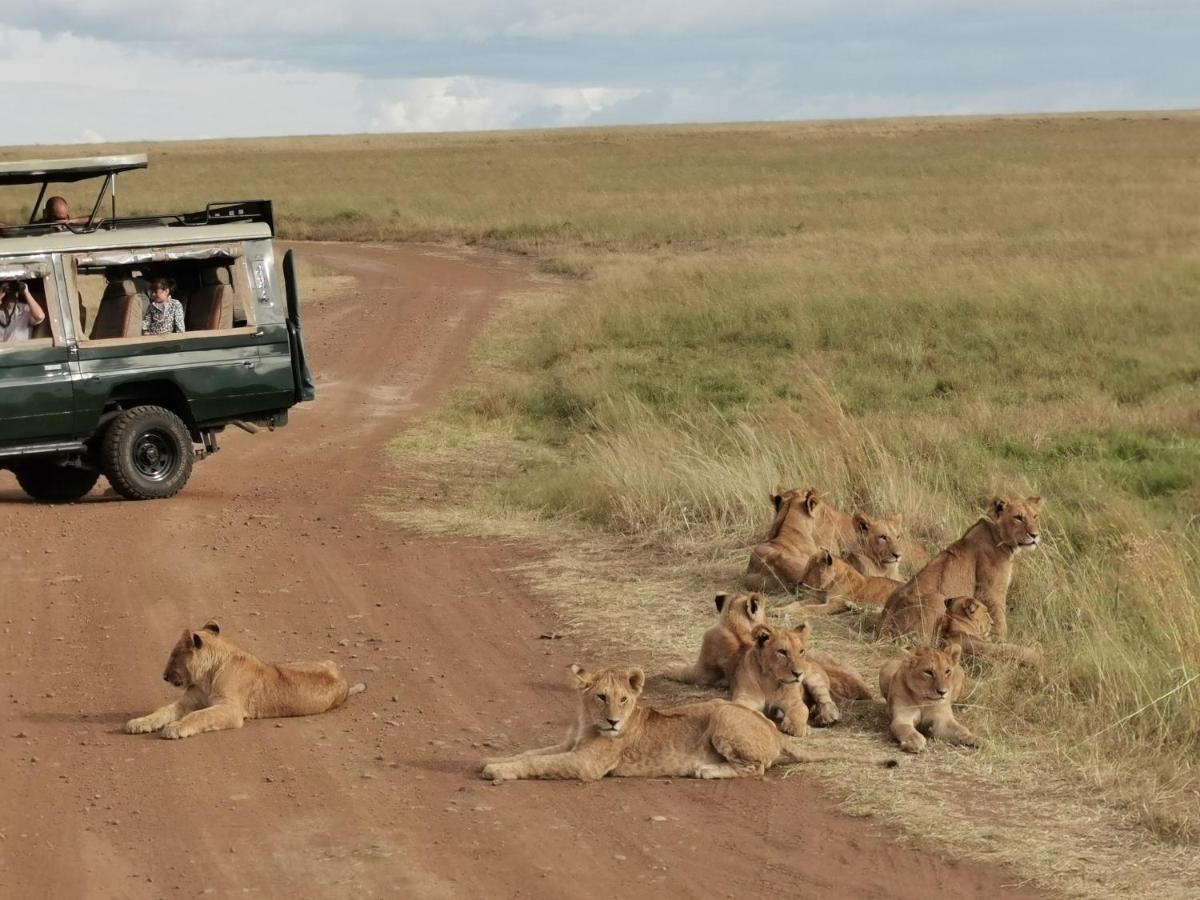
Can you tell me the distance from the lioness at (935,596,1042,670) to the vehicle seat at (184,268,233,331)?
6.31m

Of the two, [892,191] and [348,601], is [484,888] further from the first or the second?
[892,191]

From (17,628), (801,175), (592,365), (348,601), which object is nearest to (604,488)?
(348,601)

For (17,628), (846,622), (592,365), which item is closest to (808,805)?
(846,622)

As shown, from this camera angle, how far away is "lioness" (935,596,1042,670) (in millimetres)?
7547

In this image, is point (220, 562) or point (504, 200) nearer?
point (220, 562)

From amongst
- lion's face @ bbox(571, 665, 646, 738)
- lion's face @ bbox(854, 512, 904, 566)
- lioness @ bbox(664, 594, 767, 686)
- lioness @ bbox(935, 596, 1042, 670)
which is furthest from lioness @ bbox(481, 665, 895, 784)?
lion's face @ bbox(854, 512, 904, 566)

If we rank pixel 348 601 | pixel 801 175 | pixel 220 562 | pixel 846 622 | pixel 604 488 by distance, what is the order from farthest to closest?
pixel 801 175
pixel 604 488
pixel 220 562
pixel 348 601
pixel 846 622

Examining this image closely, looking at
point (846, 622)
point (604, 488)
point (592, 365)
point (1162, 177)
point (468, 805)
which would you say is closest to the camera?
point (468, 805)

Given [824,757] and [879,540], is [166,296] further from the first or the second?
[824,757]

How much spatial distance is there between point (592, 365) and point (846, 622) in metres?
10.5

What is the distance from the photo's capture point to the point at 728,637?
728 cm

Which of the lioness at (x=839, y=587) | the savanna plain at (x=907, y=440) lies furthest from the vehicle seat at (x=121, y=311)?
the lioness at (x=839, y=587)

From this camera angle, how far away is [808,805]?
607 centimetres

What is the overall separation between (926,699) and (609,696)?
4.41 ft
